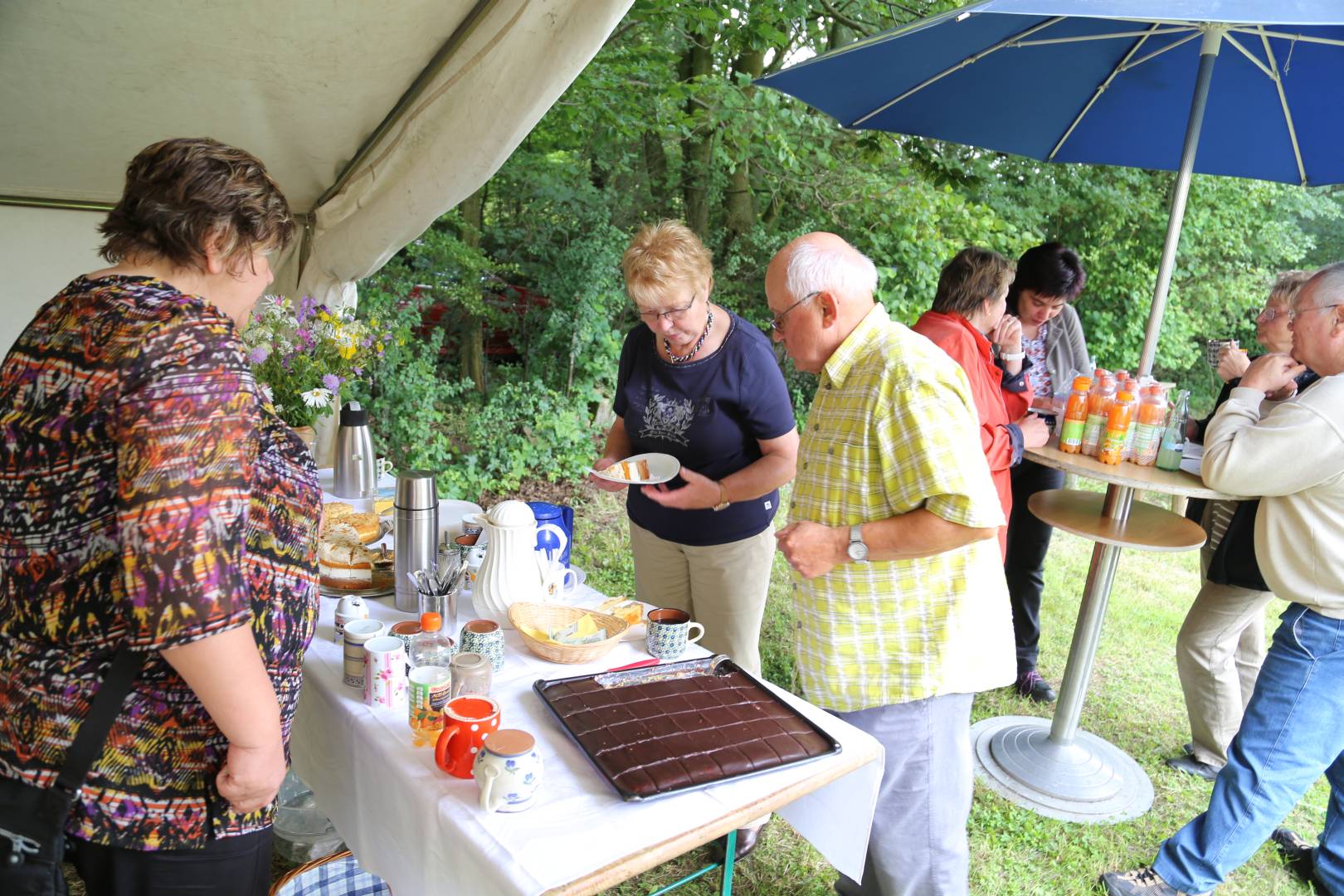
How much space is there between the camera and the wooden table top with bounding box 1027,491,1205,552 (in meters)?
2.57

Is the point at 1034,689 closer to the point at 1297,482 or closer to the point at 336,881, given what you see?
the point at 1297,482

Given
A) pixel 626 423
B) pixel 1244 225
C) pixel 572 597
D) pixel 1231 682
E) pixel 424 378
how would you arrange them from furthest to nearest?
1. pixel 1244 225
2. pixel 424 378
3. pixel 1231 682
4. pixel 626 423
5. pixel 572 597

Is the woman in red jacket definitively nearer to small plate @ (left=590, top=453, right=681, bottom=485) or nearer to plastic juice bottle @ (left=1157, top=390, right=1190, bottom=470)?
plastic juice bottle @ (left=1157, top=390, right=1190, bottom=470)

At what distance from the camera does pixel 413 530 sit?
1.91 m

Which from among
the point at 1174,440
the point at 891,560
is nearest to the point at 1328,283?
the point at 1174,440

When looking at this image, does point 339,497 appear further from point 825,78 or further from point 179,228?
point 825,78

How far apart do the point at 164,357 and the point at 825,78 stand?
8.92ft

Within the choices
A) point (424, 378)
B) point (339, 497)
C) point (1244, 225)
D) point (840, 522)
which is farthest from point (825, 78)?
point (1244, 225)

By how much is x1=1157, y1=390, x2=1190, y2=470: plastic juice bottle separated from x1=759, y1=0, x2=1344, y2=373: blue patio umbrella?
176 mm

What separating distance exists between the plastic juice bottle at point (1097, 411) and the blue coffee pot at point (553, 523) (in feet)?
5.68

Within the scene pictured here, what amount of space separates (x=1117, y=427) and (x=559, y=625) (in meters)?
1.88

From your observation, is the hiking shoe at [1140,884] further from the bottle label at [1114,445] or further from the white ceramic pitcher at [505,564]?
the white ceramic pitcher at [505,564]

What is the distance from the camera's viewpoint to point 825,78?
A: 10.2 ft

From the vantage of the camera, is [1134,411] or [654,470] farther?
[1134,411]
